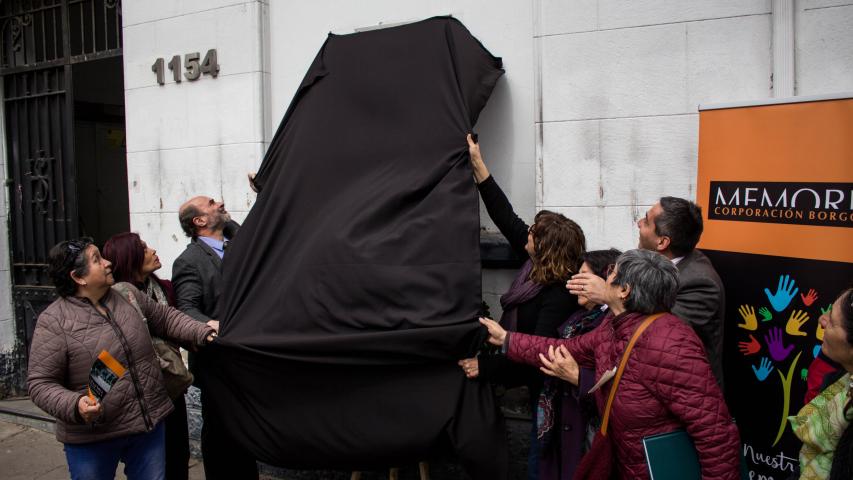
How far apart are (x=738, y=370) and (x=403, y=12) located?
301 cm

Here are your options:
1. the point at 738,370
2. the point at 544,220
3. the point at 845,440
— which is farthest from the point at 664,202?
the point at 845,440

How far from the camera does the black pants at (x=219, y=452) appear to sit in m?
2.99

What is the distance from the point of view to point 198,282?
351cm

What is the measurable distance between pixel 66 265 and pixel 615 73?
2.90 m

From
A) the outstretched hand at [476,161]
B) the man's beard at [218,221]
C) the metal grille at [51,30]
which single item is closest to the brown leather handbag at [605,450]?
the outstretched hand at [476,161]

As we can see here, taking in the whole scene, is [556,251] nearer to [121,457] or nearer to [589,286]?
[589,286]

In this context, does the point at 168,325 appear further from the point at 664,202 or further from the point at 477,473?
the point at 664,202

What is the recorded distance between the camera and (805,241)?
274cm

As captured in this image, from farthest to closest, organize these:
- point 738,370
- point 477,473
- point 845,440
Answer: point 738,370 → point 477,473 → point 845,440

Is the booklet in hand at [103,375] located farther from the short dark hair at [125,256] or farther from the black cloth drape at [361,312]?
the short dark hair at [125,256]

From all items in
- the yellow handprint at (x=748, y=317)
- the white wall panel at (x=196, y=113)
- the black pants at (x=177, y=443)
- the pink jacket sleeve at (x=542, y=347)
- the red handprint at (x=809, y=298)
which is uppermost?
the white wall panel at (x=196, y=113)

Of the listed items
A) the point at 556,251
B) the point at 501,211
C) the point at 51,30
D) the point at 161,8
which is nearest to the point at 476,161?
the point at 501,211

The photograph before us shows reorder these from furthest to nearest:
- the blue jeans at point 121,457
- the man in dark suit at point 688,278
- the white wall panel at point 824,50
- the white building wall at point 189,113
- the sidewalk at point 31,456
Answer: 1. the white building wall at point 189,113
2. the sidewalk at point 31,456
3. the white wall panel at point 824,50
4. the blue jeans at point 121,457
5. the man in dark suit at point 688,278

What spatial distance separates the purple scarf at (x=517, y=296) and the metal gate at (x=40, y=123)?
4.37 metres
